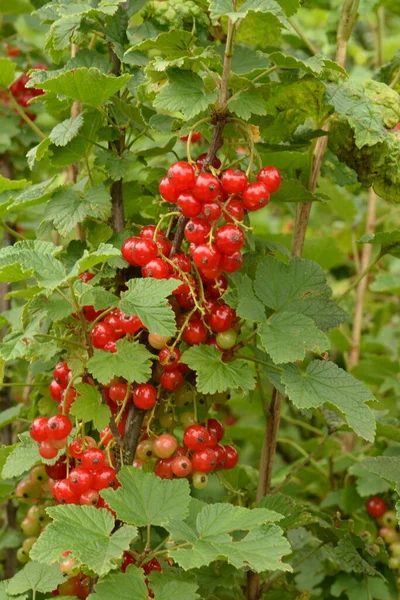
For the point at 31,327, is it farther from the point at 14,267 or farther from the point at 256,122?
the point at 256,122

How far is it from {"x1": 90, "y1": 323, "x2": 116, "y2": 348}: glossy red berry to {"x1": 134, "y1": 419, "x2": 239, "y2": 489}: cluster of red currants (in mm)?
174

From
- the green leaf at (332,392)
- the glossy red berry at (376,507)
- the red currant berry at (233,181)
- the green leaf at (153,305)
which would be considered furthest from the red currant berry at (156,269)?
the glossy red berry at (376,507)

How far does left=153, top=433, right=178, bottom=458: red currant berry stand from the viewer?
1124mm

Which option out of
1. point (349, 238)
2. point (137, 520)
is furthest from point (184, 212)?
point (349, 238)

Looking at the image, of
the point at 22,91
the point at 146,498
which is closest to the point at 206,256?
the point at 146,498

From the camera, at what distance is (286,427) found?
9.21 ft

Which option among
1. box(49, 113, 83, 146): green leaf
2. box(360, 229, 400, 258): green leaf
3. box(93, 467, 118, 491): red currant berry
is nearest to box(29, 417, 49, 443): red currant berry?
box(93, 467, 118, 491): red currant berry

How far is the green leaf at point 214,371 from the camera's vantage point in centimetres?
107

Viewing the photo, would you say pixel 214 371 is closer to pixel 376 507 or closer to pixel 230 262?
pixel 230 262

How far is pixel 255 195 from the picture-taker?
1.08 metres

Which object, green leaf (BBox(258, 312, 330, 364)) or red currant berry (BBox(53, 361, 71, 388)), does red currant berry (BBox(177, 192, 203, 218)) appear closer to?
green leaf (BBox(258, 312, 330, 364))

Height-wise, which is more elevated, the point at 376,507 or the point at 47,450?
the point at 47,450

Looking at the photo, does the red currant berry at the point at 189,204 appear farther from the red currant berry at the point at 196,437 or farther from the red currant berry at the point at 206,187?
the red currant berry at the point at 196,437

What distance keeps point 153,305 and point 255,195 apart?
0.24 metres
